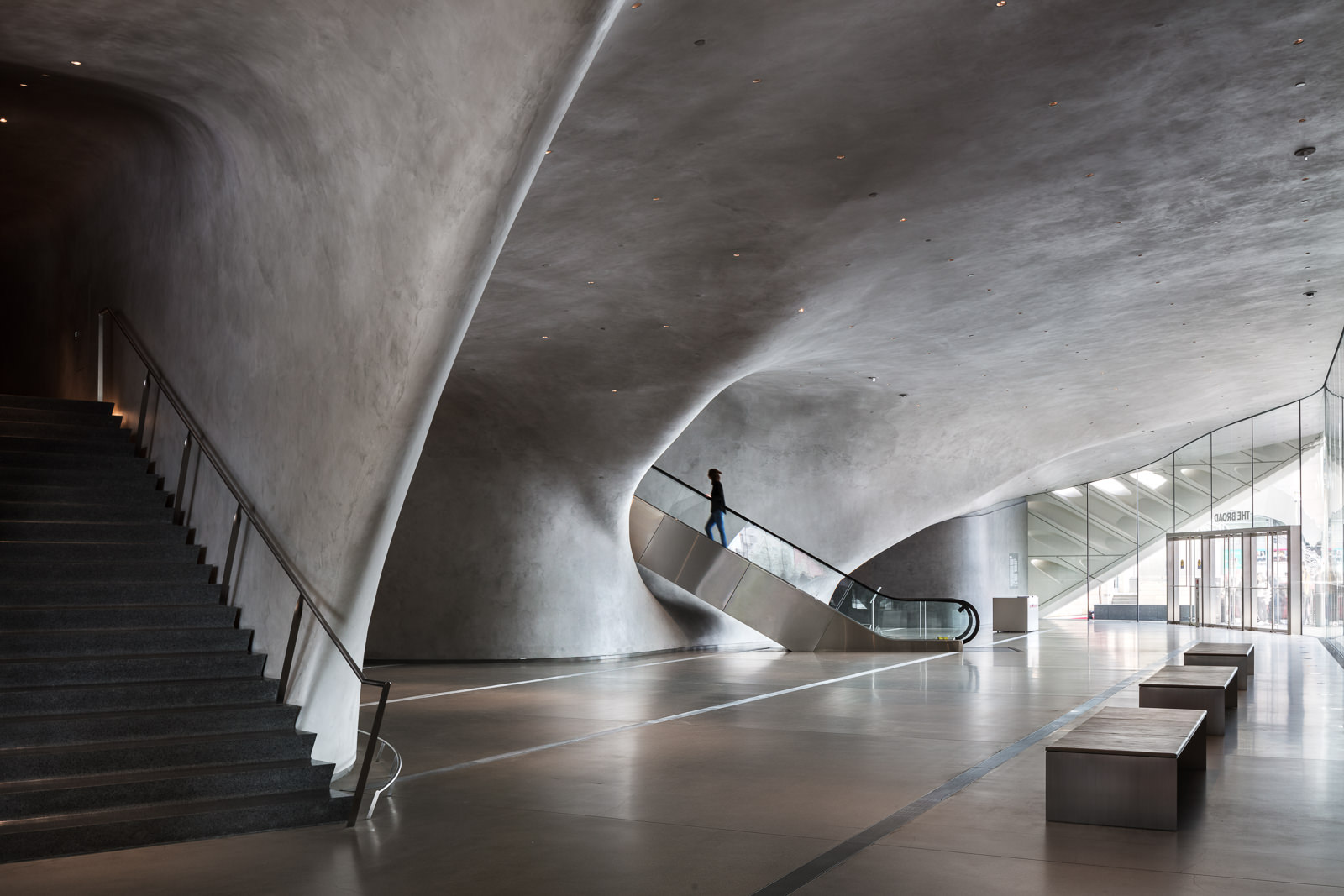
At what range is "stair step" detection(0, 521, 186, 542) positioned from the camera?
27.6 ft

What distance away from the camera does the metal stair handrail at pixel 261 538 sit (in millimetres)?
6441

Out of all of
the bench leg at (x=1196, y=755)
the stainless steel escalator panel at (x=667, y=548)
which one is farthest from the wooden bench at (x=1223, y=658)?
A: the stainless steel escalator panel at (x=667, y=548)

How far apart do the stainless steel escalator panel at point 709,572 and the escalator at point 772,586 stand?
16mm

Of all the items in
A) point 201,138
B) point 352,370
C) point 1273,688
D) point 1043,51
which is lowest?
point 1273,688

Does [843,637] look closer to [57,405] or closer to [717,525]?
[717,525]

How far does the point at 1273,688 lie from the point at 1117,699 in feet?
11.4

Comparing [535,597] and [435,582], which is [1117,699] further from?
[435,582]

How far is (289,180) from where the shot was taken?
7699 mm

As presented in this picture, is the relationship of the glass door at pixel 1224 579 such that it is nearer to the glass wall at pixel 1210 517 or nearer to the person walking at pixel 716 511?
the glass wall at pixel 1210 517

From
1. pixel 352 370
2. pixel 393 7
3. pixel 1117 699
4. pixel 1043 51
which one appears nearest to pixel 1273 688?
pixel 1117 699

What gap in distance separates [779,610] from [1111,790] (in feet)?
50.1

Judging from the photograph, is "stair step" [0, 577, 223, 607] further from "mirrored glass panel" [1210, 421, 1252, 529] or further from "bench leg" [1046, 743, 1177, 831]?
"mirrored glass panel" [1210, 421, 1252, 529]

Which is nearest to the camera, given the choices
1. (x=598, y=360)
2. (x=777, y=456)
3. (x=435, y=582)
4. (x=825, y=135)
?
(x=825, y=135)

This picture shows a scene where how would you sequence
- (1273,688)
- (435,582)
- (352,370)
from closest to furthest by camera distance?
(352,370) < (1273,688) < (435,582)
